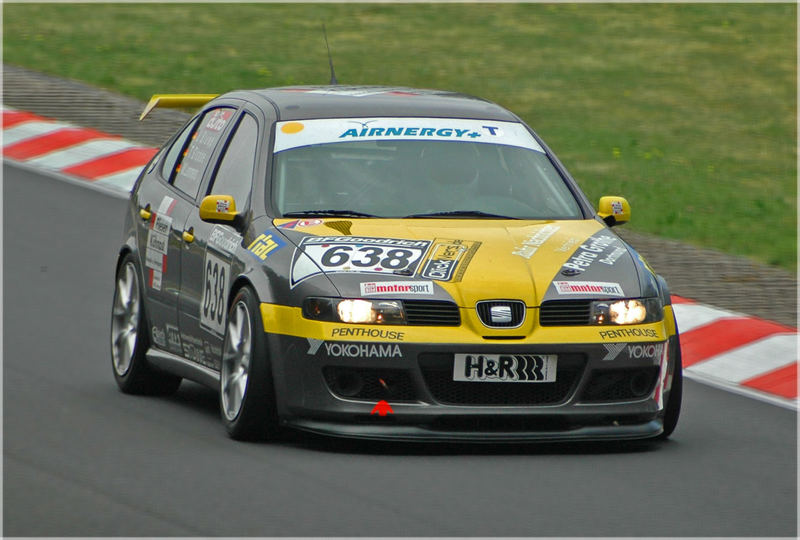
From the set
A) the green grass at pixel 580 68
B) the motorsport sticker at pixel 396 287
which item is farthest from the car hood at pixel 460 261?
the green grass at pixel 580 68

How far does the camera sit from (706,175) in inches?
728

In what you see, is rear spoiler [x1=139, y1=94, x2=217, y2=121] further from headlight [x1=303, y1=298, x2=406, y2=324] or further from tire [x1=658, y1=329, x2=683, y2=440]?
tire [x1=658, y1=329, x2=683, y2=440]

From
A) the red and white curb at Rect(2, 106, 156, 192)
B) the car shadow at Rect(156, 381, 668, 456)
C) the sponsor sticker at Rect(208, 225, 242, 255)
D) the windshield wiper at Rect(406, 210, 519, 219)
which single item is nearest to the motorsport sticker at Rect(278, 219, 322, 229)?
the sponsor sticker at Rect(208, 225, 242, 255)

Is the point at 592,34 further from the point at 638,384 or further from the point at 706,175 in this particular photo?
the point at 638,384

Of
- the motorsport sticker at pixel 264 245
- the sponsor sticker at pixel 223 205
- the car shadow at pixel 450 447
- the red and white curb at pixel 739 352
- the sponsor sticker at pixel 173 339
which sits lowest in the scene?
the red and white curb at pixel 739 352

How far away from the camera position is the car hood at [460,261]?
725 centimetres

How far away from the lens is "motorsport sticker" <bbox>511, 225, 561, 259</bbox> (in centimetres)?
756

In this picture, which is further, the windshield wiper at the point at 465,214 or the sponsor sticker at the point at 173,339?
the sponsor sticker at the point at 173,339

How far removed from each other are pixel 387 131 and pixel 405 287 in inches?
59.4

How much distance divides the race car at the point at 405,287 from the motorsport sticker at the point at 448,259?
1 centimetres

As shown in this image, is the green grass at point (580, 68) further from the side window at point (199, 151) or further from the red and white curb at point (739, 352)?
the side window at point (199, 151)

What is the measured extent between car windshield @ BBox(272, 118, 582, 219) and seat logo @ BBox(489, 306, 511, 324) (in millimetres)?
968

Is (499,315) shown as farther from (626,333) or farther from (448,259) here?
(626,333)

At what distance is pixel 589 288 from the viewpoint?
24.2 feet
